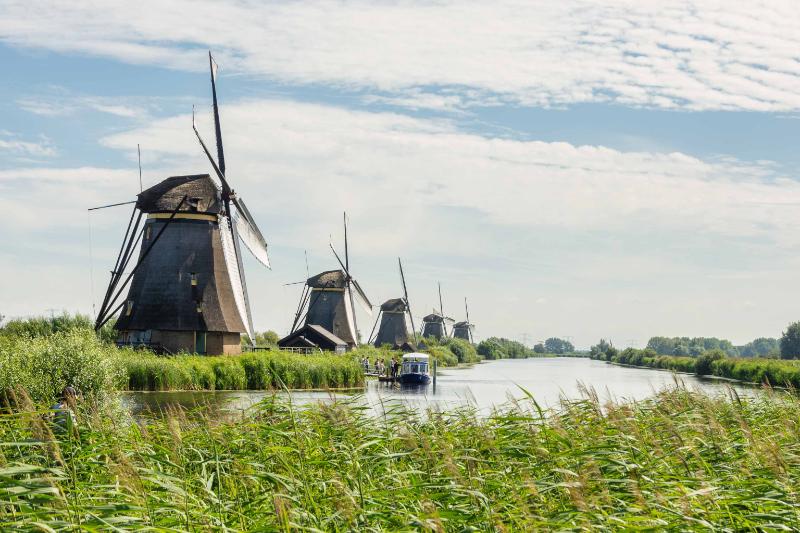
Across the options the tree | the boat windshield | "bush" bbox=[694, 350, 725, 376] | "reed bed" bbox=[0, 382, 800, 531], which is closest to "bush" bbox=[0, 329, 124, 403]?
"reed bed" bbox=[0, 382, 800, 531]

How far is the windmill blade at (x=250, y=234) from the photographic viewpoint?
123 ft

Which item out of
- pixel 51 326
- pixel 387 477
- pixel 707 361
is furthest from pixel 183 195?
pixel 707 361

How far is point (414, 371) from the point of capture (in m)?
45.3

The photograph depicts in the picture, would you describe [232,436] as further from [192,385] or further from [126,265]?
[126,265]

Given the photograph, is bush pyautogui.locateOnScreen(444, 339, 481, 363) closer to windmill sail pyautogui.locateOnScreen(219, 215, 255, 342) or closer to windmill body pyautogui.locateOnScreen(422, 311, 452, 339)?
windmill body pyautogui.locateOnScreen(422, 311, 452, 339)

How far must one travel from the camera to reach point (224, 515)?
592 cm

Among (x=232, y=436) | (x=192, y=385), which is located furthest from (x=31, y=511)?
(x=192, y=385)

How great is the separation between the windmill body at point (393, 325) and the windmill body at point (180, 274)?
42770 millimetres

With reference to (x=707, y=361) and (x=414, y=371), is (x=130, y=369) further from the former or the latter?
(x=707, y=361)

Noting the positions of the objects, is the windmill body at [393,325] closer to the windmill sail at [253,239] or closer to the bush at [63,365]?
the windmill sail at [253,239]

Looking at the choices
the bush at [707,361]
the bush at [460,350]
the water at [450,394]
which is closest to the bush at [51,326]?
the water at [450,394]

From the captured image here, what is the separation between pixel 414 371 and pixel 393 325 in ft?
112

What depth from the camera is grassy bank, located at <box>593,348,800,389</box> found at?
41.2 m

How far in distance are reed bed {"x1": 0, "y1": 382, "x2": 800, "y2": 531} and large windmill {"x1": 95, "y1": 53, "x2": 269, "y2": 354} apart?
27.6 metres
